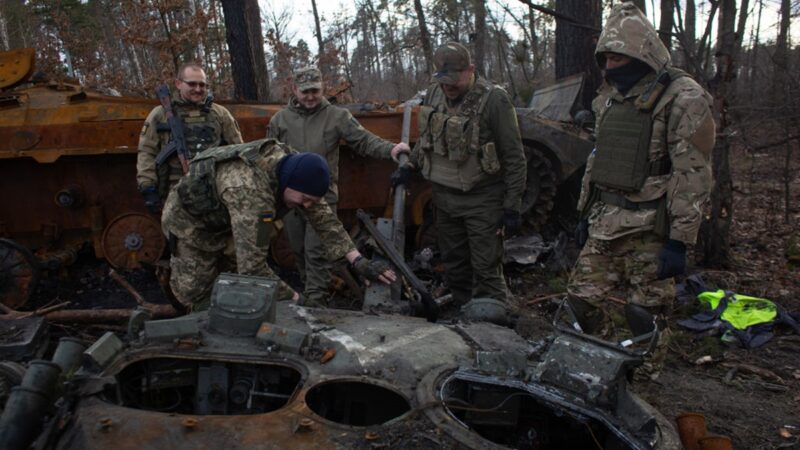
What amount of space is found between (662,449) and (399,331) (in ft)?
4.05

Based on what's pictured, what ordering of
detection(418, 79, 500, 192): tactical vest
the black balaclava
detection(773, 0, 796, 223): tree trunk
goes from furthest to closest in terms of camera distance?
detection(773, 0, 796, 223): tree trunk, detection(418, 79, 500, 192): tactical vest, the black balaclava

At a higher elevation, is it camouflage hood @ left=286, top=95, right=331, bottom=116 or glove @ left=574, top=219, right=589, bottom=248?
camouflage hood @ left=286, top=95, right=331, bottom=116

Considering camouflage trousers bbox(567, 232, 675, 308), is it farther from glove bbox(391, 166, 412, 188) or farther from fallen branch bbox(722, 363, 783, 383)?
glove bbox(391, 166, 412, 188)

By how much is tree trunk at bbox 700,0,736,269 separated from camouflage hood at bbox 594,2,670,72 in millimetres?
2692

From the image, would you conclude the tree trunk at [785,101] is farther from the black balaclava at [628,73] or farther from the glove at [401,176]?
the glove at [401,176]

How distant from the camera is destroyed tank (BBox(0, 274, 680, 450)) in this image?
2203 millimetres

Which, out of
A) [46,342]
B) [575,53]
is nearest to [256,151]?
[46,342]

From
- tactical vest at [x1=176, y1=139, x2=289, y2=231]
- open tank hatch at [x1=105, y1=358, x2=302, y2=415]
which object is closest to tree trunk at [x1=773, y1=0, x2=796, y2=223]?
tactical vest at [x1=176, y1=139, x2=289, y2=231]

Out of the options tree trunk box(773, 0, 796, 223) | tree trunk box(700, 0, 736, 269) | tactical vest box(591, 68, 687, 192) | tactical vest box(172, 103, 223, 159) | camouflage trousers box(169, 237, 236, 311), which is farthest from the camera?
tree trunk box(773, 0, 796, 223)

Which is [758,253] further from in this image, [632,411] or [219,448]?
[219,448]

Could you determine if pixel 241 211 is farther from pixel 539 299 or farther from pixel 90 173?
pixel 90 173

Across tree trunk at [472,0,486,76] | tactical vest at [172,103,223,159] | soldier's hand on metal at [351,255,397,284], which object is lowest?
soldier's hand on metal at [351,255,397,284]

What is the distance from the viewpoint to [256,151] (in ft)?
11.9

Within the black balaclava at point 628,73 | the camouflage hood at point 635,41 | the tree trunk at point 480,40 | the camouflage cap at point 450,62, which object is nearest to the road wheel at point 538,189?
the camouflage cap at point 450,62
